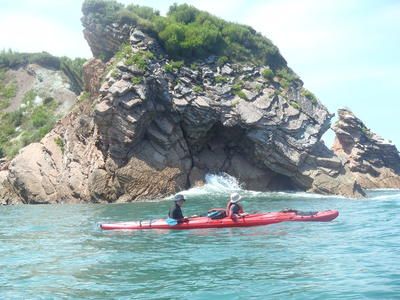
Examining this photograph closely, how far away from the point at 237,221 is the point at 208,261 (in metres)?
6.43

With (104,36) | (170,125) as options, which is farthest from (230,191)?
(104,36)

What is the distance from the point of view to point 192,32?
38906 mm

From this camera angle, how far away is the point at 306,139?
35.8 meters

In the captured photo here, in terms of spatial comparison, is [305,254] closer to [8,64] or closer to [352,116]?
[352,116]

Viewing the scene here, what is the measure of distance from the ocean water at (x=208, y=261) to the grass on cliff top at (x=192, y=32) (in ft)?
62.5

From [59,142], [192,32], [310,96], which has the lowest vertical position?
[59,142]

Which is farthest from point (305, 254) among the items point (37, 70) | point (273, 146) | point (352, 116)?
point (37, 70)

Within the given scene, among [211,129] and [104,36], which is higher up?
[104,36]

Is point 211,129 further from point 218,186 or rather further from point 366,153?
point 366,153

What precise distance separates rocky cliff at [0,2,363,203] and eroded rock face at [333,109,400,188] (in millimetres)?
12236

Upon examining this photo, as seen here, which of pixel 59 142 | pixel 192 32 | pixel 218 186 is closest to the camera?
pixel 218 186

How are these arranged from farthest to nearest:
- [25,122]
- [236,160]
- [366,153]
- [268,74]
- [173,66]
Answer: [25,122] → [366,153] → [268,74] → [236,160] → [173,66]

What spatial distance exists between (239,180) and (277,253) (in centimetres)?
2362

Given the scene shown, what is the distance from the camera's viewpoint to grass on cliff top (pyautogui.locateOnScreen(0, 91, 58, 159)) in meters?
47.8
